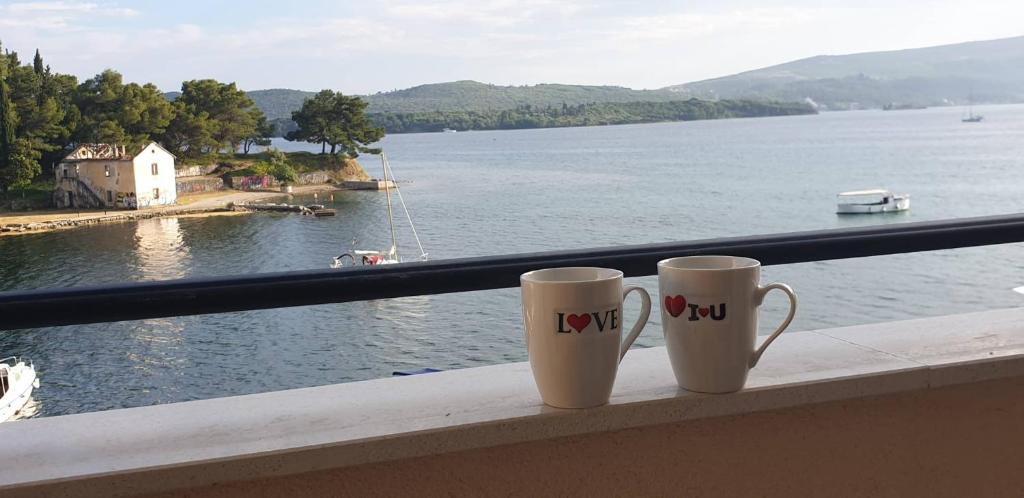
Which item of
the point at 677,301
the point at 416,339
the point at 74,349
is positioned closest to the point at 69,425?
the point at 677,301

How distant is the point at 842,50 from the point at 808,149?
8079 millimetres

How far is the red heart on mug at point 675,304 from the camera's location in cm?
78

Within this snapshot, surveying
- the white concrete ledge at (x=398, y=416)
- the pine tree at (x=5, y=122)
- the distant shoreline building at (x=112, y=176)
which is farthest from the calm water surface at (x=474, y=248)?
the white concrete ledge at (x=398, y=416)

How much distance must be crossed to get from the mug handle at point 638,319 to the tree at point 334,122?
142 feet

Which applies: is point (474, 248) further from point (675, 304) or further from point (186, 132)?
point (675, 304)

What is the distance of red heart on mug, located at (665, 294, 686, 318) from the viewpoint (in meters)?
0.78

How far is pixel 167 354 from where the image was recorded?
2662 centimetres

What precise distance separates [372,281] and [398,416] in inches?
5.1

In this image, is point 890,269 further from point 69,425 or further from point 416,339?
point 69,425

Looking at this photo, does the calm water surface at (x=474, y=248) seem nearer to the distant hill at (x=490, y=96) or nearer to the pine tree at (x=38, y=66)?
the distant hill at (x=490, y=96)

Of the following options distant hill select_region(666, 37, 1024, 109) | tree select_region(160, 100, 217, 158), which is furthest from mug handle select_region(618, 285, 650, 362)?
distant hill select_region(666, 37, 1024, 109)

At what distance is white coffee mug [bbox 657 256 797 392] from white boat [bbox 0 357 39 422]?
22.3 m

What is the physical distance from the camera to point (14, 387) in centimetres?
2108

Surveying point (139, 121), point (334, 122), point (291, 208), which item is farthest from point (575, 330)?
point (334, 122)
